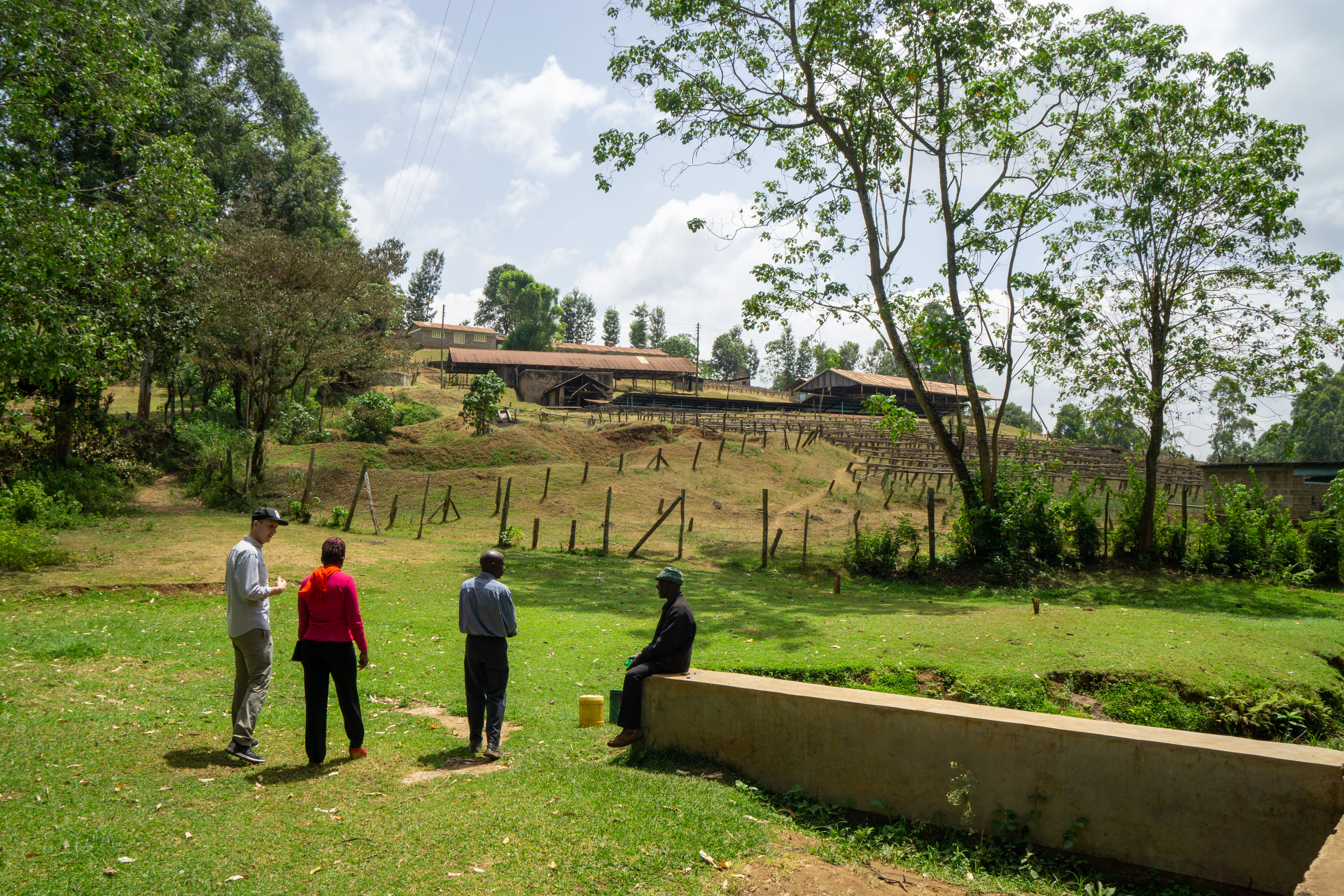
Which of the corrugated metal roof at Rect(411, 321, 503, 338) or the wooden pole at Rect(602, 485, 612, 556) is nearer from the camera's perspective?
the wooden pole at Rect(602, 485, 612, 556)

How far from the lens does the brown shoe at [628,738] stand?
25.1 feet

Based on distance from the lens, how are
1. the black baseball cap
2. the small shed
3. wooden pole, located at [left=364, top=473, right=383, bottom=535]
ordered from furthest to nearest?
the small shed < wooden pole, located at [left=364, top=473, right=383, bottom=535] < the black baseball cap

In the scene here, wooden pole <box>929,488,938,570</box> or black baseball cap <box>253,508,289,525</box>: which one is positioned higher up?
black baseball cap <box>253,508,289,525</box>

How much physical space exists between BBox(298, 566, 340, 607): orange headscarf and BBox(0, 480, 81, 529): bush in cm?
1344

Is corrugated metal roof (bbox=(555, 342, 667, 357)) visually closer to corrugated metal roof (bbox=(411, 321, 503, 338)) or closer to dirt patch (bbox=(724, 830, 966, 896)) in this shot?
corrugated metal roof (bbox=(411, 321, 503, 338))

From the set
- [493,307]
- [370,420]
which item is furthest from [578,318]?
[370,420]

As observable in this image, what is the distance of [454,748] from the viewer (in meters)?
7.49

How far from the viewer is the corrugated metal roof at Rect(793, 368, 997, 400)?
73.2m

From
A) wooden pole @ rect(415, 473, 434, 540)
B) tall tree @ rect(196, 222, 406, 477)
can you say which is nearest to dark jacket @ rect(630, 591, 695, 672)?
wooden pole @ rect(415, 473, 434, 540)

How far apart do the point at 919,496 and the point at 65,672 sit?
109 feet

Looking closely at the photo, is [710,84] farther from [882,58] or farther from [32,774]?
[32,774]

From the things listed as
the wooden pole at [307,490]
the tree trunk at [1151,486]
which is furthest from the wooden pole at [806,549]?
the wooden pole at [307,490]

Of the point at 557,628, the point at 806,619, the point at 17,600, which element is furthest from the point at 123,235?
the point at 806,619

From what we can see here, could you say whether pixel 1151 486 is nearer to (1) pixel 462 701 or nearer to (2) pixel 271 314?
(1) pixel 462 701
